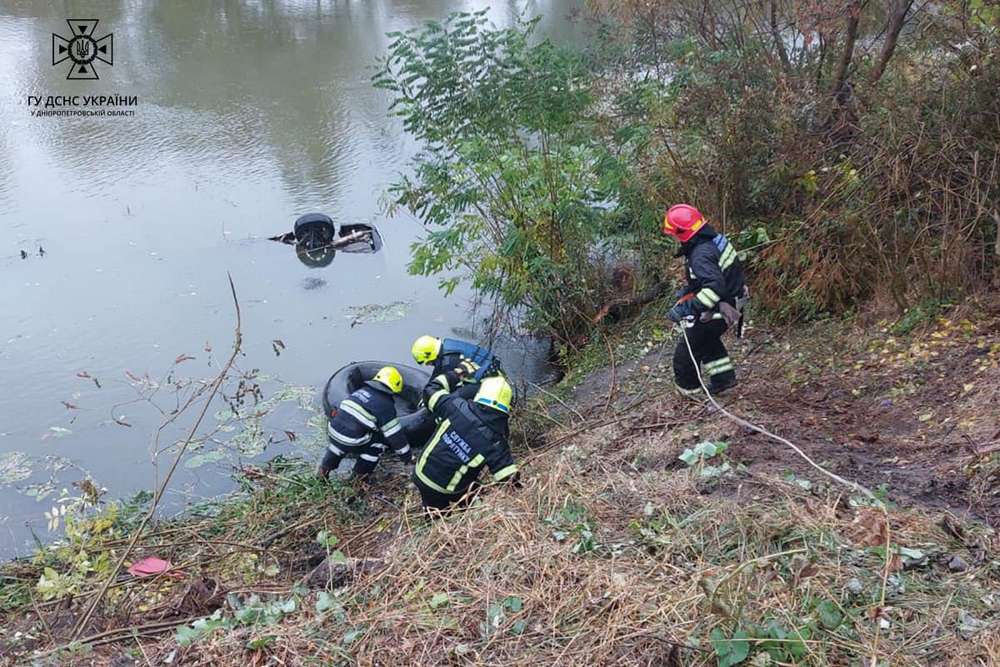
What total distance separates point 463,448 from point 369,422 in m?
1.34

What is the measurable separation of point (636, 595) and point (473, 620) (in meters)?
0.73

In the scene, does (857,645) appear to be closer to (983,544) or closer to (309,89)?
(983,544)

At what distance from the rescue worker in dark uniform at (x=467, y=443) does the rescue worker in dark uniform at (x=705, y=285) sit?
5.31 ft

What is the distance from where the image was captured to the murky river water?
27.0 ft

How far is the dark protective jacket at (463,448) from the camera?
528 centimetres

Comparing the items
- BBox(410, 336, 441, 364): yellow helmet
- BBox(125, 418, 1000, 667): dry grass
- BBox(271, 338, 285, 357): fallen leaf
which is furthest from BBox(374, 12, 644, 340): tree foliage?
BBox(125, 418, 1000, 667): dry grass

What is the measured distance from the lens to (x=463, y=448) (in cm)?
529

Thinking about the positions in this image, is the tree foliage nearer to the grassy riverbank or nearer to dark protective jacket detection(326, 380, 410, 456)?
the grassy riverbank

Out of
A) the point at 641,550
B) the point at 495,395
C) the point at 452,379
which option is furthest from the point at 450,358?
the point at 641,550

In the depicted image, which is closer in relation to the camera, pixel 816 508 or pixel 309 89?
pixel 816 508

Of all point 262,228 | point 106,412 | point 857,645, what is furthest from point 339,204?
point 857,645

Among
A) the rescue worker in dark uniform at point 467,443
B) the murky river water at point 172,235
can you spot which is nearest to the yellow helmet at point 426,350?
the rescue worker in dark uniform at point 467,443

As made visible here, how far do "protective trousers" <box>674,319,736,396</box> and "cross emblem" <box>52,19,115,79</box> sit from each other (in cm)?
1718

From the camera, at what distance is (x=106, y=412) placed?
836cm
